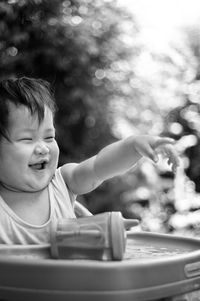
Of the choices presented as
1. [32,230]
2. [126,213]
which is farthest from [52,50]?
[32,230]

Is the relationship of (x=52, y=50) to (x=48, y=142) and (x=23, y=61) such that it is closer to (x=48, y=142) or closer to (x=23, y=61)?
(x=23, y=61)

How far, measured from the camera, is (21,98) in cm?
124

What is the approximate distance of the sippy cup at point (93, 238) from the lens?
0.98 metres

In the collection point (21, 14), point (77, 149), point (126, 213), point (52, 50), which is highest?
point (21, 14)

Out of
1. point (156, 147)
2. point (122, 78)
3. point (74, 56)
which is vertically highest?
point (156, 147)

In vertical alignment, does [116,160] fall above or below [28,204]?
above

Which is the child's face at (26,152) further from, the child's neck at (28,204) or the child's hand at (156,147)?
the child's hand at (156,147)

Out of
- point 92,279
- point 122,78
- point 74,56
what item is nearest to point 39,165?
point 92,279

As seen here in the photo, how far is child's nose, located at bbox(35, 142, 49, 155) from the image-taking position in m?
1.21

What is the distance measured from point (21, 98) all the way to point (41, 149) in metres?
0.13

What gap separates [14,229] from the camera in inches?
46.9

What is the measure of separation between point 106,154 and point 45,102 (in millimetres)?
193

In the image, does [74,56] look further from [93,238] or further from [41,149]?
[93,238]

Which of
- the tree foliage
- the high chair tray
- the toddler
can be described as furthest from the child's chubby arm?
the tree foliage
